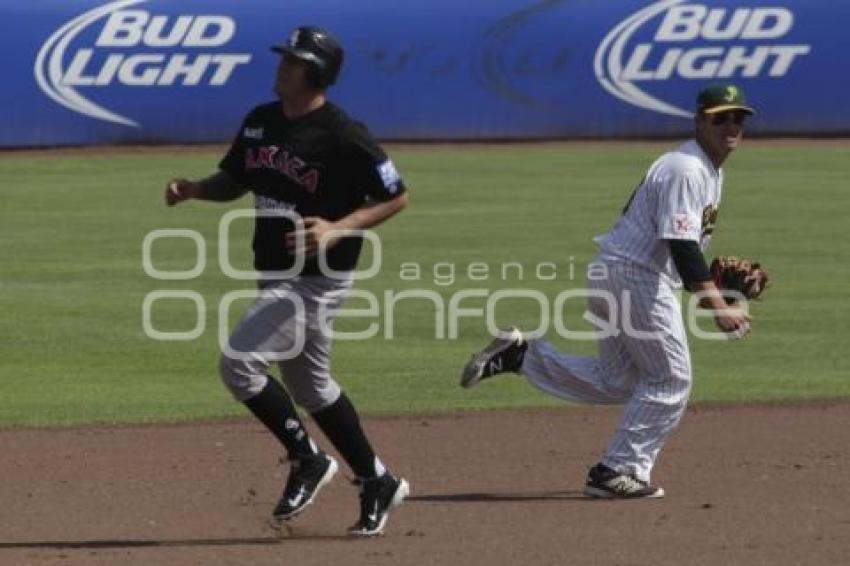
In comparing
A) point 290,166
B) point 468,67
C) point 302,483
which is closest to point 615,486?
point 302,483

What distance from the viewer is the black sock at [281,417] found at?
26.3 ft

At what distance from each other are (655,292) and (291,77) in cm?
200

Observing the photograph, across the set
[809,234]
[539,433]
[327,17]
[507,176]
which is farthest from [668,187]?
[327,17]

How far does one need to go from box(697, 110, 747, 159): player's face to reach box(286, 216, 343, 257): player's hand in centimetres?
185

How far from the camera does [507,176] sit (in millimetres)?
28109

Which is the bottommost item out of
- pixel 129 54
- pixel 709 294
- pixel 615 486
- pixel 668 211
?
pixel 129 54

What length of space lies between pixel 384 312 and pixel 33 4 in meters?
16.3

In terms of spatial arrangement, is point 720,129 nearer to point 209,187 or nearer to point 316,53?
point 316,53

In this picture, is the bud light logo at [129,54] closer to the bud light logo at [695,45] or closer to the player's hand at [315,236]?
the bud light logo at [695,45]

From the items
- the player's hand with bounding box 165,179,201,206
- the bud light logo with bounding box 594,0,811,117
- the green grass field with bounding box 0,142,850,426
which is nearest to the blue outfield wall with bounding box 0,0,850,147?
the bud light logo with bounding box 594,0,811,117

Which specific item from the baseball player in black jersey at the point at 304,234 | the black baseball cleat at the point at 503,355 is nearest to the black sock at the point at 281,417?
the baseball player in black jersey at the point at 304,234

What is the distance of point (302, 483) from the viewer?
26.6ft

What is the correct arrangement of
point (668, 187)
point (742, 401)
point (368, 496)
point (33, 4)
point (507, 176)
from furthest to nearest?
point (33, 4) < point (507, 176) < point (742, 401) < point (668, 187) < point (368, 496)

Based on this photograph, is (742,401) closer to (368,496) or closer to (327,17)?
(368,496)
